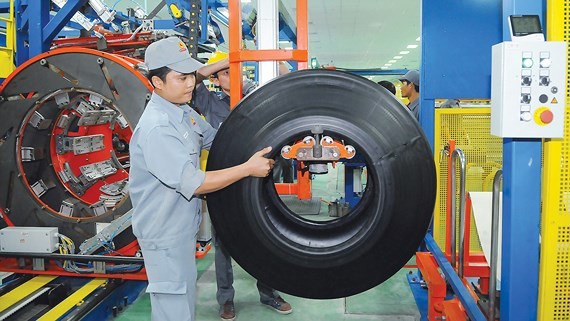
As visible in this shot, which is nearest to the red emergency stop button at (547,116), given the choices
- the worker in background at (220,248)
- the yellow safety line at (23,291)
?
the worker in background at (220,248)

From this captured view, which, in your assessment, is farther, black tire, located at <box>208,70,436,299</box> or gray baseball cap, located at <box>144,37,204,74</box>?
gray baseball cap, located at <box>144,37,204,74</box>

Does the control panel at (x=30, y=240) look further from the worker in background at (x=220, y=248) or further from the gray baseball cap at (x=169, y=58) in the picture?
the gray baseball cap at (x=169, y=58)

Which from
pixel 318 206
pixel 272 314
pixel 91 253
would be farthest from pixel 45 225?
pixel 318 206

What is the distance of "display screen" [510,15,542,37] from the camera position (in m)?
1.81

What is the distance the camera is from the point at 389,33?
16.6 meters

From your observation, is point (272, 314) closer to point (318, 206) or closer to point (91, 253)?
point (91, 253)

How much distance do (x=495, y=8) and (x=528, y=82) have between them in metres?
2.52

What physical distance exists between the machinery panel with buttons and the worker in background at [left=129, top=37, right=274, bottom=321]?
1273 mm

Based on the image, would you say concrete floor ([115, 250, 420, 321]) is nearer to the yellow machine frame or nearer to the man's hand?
the yellow machine frame

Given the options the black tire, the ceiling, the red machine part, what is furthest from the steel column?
the ceiling

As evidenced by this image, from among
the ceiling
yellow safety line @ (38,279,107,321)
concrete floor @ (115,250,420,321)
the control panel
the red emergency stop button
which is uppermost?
the ceiling

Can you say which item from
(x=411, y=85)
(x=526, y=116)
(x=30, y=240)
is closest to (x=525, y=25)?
(x=526, y=116)

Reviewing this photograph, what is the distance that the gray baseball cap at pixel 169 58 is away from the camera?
7.22 ft

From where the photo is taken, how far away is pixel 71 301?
3.56 m
